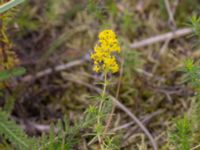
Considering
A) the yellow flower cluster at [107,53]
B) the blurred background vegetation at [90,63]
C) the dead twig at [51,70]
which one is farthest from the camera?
the dead twig at [51,70]

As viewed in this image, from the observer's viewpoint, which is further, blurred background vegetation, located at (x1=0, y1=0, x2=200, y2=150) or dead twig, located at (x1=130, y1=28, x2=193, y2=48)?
dead twig, located at (x1=130, y1=28, x2=193, y2=48)

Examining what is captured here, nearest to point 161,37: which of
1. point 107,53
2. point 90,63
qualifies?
point 90,63

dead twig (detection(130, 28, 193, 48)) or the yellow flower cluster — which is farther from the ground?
the yellow flower cluster

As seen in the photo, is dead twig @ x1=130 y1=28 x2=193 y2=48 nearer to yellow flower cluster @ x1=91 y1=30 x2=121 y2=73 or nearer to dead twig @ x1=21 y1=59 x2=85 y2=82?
dead twig @ x1=21 y1=59 x2=85 y2=82

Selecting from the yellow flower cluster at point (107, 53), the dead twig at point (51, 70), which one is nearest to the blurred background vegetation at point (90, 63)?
the dead twig at point (51, 70)

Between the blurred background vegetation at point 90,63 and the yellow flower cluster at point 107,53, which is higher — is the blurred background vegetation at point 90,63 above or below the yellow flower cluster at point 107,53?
below

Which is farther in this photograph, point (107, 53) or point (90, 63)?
point (90, 63)

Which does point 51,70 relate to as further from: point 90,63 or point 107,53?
point 107,53

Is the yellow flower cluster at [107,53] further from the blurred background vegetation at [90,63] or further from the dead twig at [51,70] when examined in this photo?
the dead twig at [51,70]

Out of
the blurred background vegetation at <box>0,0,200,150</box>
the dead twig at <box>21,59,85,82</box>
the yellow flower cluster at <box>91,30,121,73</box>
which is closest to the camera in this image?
the yellow flower cluster at <box>91,30,121,73</box>

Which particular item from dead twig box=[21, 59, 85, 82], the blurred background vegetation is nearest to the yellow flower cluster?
the blurred background vegetation

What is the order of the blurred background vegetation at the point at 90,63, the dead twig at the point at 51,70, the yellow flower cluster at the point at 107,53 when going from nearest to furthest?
the yellow flower cluster at the point at 107,53
the blurred background vegetation at the point at 90,63
the dead twig at the point at 51,70
